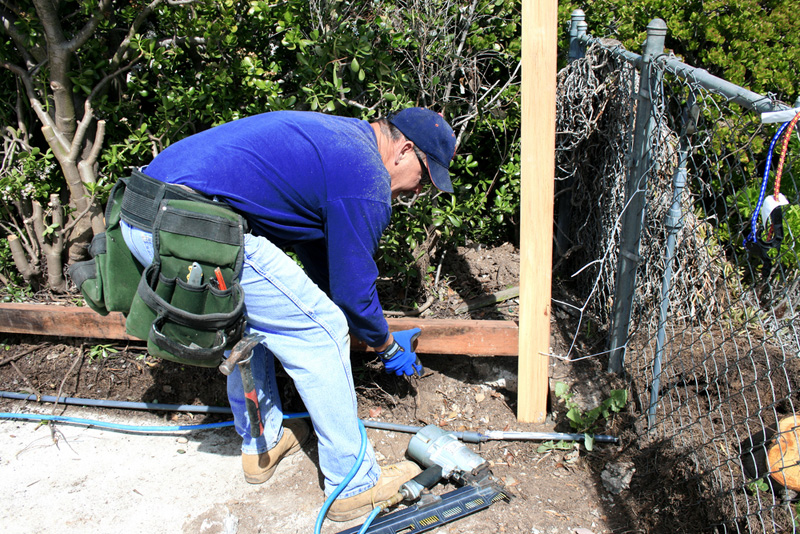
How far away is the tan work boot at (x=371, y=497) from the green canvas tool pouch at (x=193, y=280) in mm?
914

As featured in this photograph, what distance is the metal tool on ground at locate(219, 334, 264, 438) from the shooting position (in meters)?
2.05

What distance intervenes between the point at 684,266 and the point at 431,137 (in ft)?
5.43

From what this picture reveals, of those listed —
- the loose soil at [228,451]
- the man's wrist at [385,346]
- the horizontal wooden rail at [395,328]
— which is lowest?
the loose soil at [228,451]

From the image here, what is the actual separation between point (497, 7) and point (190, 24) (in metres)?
1.80

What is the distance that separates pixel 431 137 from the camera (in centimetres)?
223

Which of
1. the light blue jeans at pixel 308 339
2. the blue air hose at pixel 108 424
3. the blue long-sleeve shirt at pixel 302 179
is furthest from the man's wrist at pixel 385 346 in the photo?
the blue air hose at pixel 108 424

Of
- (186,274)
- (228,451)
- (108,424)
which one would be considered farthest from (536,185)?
(108,424)

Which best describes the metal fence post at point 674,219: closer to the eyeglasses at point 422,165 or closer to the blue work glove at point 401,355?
the eyeglasses at point 422,165

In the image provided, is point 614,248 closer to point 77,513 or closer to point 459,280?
point 459,280

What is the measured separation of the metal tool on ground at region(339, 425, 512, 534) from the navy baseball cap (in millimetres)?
1257

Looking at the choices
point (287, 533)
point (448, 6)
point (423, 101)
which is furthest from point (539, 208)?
point (287, 533)

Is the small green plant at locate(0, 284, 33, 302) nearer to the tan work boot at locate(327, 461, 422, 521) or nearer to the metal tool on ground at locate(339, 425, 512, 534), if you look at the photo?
the tan work boot at locate(327, 461, 422, 521)

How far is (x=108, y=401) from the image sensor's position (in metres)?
3.22

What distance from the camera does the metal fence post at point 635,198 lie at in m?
2.32
